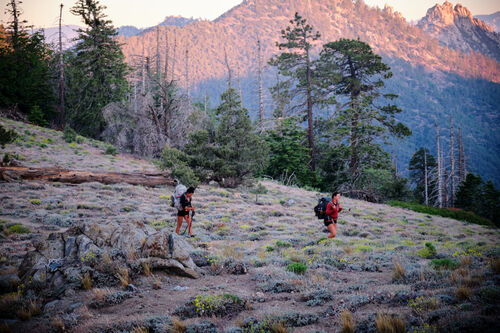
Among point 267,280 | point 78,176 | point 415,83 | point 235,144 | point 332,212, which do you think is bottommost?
point 267,280

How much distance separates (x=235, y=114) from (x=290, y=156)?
36.3ft

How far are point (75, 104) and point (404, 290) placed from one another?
4190cm

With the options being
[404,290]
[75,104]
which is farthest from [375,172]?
[75,104]

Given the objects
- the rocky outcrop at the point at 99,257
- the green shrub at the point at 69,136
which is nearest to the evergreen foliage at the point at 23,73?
the green shrub at the point at 69,136

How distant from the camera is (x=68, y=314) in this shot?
517 cm

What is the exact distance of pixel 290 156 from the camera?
29578 millimetres

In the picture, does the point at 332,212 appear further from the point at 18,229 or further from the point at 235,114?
the point at 235,114

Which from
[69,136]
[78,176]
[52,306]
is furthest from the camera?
[69,136]

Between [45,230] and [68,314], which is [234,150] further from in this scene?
[68,314]

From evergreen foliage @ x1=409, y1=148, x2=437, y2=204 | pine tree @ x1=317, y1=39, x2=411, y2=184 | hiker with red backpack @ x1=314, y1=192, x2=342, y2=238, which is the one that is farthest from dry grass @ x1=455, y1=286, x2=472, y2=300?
evergreen foliage @ x1=409, y1=148, x2=437, y2=204

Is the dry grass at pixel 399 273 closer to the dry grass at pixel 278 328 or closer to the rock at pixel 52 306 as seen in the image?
the dry grass at pixel 278 328

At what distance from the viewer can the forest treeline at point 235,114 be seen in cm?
2039

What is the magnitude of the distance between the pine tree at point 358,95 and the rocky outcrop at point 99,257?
23.8 m

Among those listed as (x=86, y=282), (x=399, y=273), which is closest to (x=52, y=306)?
(x=86, y=282)
